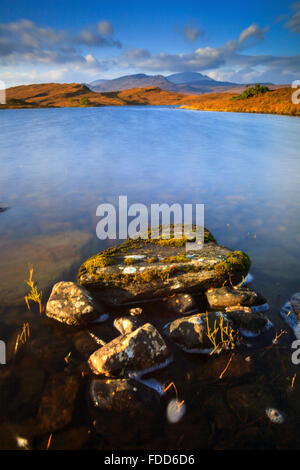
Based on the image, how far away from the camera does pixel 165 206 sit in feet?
37.4

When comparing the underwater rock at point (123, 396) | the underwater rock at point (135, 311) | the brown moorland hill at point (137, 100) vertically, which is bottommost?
the underwater rock at point (123, 396)

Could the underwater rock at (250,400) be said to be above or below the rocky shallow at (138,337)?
below

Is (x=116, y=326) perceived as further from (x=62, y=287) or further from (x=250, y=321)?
(x=250, y=321)

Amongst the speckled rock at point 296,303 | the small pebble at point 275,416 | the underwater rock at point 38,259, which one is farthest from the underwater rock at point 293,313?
the underwater rock at point 38,259

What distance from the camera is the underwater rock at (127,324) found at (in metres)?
4.84

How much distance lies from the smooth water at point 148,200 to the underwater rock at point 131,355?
0.60 meters

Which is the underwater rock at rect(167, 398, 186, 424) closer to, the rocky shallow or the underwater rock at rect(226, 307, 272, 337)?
the rocky shallow

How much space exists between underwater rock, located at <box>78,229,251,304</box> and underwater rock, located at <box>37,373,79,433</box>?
1993 millimetres

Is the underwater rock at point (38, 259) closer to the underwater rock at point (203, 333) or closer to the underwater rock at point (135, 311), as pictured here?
the underwater rock at point (135, 311)

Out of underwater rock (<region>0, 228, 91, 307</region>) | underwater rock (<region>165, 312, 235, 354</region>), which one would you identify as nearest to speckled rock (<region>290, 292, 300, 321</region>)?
underwater rock (<region>165, 312, 235, 354</region>)

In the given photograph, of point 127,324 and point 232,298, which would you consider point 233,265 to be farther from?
point 127,324

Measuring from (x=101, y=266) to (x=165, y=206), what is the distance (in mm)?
6174
